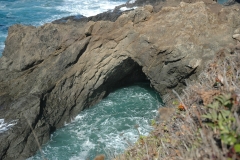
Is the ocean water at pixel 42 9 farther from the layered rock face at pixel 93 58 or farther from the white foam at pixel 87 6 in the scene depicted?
the layered rock face at pixel 93 58

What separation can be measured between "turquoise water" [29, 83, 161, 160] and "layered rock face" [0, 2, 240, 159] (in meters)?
0.56

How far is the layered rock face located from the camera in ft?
40.0

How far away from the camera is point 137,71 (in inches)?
619

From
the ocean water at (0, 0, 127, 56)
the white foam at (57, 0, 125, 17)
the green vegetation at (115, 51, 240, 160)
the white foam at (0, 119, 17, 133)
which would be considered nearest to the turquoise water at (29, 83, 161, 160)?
the white foam at (0, 119, 17, 133)

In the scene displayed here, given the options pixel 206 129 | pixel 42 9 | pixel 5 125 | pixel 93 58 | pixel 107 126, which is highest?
pixel 206 129

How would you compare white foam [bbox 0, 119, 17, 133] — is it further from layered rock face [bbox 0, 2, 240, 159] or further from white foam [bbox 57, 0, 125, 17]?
white foam [bbox 57, 0, 125, 17]

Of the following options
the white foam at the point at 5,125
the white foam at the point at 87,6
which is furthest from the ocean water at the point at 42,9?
the white foam at the point at 5,125

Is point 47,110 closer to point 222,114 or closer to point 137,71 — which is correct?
point 137,71

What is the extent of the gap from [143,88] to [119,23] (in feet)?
12.6

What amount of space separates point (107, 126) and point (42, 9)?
23.2m

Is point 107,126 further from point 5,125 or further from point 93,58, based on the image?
point 5,125

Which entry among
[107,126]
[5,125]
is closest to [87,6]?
[107,126]

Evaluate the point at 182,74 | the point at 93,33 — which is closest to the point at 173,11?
the point at 182,74

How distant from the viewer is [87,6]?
3219cm
